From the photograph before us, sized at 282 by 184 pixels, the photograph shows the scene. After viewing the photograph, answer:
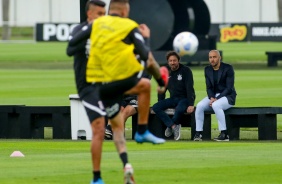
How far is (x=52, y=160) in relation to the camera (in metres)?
14.3

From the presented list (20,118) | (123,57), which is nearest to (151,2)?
(20,118)

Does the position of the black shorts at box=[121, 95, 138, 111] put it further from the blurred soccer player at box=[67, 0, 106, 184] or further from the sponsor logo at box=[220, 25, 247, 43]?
the sponsor logo at box=[220, 25, 247, 43]

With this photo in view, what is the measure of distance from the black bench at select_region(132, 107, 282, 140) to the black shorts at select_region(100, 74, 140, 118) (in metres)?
6.83

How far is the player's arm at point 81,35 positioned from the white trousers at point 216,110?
6500 mm

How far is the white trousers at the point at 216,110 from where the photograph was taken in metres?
18.0

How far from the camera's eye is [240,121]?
730 inches

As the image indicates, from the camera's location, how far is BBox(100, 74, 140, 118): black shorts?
1141 cm

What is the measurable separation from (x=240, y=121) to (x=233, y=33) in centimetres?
4601

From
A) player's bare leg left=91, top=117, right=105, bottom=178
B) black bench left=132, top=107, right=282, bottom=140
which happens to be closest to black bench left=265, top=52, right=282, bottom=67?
black bench left=132, top=107, right=282, bottom=140

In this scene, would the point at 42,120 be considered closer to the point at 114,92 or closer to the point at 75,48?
the point at 75,48

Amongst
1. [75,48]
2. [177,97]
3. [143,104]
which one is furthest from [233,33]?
[143,104]

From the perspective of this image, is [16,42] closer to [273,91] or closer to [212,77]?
[273,91]

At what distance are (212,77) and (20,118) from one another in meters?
3.40

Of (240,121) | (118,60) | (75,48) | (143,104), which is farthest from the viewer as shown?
(240,121)
